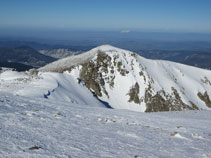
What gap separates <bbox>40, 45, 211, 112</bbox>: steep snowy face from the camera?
77875 mm

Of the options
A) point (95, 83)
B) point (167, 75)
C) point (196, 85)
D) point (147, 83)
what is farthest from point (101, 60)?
point (196, 85)

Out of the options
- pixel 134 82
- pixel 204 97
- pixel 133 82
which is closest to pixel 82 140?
pixel 134 82

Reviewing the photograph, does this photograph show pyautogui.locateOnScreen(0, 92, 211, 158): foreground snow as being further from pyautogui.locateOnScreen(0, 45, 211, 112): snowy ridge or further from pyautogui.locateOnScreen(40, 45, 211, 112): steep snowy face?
pyautogui.locateOnScreen(40, 45, 211, 112): steep snowy face

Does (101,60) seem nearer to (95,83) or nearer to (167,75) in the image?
(95,83)

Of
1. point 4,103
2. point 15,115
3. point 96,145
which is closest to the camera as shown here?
point 96,145

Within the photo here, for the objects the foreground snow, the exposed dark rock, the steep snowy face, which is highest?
the foreground snow

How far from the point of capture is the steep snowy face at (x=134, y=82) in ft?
255

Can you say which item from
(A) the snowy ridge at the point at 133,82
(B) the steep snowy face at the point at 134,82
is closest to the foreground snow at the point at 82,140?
(A) the snowy ridge at the point at 133,82

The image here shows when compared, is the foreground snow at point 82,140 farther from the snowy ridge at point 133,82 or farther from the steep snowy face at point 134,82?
the steep snowy face at point 134,82

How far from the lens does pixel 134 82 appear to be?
8275 cm

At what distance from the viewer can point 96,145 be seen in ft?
30.5

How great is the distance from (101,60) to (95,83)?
491 inches

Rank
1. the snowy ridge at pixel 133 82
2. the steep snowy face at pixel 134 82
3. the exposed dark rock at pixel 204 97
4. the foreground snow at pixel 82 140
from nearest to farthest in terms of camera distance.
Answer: the foreground snow at pixel 82 140 < the snowy ridge at pixel 133 82 < the steep snowy face at pixel 134 82 < the exposed dark rock at pixel 204 97

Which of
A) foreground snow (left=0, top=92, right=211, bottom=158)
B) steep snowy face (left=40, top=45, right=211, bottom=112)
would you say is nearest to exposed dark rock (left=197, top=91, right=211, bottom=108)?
steep snowy face (left=40, top=45, right=211, bottom=112)
